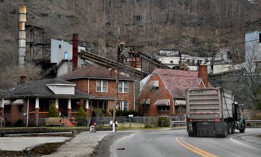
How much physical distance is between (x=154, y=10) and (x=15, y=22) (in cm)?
6026

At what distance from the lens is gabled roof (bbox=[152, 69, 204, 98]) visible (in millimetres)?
61441

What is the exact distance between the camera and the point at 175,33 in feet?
513

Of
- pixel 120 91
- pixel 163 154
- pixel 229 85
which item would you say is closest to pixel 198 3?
pixel 229 85

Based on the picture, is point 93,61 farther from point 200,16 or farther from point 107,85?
point 200,16

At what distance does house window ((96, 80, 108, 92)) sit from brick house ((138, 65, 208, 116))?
25.1 feet

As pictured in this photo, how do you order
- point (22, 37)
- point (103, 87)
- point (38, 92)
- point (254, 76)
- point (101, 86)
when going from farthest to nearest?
point (22, 37) < point (254, 76) < point (103, 87) < point (101, 86) < point (38, 92)

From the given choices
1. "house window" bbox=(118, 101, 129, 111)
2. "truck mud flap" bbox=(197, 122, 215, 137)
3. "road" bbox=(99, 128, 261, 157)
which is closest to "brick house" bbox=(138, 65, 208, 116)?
"house window" bbox=(118, 101, 129, 111)

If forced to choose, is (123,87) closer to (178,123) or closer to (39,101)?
(178,123)

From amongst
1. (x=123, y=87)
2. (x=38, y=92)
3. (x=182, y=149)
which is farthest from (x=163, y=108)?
(x=182, y=149)

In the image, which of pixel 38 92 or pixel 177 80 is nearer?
pixel 38 92

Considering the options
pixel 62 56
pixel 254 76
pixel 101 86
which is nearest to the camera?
pixel 101 86

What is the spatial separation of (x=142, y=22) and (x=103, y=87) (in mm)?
111087

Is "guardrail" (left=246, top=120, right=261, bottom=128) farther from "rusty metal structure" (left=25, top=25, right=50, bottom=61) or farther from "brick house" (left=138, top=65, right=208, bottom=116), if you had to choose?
"rusty metal structure" (left=25, top=25, right=50, bottom=61)

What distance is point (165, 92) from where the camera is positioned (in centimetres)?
6097
